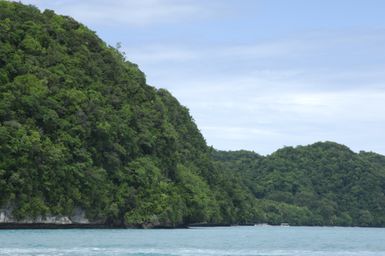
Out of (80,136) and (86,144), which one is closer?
(80,136)

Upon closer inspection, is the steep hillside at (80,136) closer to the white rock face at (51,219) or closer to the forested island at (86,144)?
the forested island at (86,144)

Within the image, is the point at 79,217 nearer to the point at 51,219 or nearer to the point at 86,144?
the point at 51,219

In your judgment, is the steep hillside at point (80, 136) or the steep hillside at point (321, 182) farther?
the steep hillside at point (321, 182)

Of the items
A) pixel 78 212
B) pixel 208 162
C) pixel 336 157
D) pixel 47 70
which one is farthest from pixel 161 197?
pixel 336 157

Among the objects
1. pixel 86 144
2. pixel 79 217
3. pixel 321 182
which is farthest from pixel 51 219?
pixel 321 182

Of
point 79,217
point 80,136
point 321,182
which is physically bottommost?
point 79,217

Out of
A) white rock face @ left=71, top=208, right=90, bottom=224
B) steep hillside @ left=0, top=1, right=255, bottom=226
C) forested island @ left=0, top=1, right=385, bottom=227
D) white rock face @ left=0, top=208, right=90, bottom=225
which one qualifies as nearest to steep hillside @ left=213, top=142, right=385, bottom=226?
forested island @ left=0, top=1, right=385, bottom=227

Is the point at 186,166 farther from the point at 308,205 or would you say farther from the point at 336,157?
the point at 336,157

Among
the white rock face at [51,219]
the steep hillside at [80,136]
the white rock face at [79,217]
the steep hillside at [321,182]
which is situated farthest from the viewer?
the steep hillside at [321,182]

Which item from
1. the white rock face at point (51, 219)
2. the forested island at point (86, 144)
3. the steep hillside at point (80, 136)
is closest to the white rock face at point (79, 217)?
the white rock face at point (51, 219)

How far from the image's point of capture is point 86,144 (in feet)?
266

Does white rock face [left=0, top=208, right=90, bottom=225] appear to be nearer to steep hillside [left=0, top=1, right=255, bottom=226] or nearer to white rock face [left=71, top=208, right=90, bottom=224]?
white rock face [left=71, top=208, right=90, bottom=224]

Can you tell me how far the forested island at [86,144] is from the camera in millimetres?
71500

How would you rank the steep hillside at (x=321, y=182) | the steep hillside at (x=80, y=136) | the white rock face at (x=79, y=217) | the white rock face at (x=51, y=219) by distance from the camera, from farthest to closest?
1. the steep hillside at (x=321, y=182)
2. the white rock face at (x=79, y=217)
3. the steep hillside at (x=80, y=136)
4. the white rock face at (x=51, y=219)
